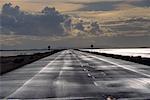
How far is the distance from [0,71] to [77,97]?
20923 millimetres

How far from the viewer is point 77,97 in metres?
16.9

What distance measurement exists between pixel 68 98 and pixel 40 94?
7.42 ft

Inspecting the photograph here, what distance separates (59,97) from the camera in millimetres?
17000

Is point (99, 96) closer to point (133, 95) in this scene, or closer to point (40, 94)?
point (133, 95)

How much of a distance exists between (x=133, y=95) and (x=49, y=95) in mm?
3559

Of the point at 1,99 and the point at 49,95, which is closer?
the point at 1,99

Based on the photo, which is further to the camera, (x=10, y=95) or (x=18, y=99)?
(x=10, y=95)

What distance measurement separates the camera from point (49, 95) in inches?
706

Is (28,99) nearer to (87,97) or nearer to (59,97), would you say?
(59,97)

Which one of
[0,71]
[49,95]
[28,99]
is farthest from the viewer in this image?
[0,71]

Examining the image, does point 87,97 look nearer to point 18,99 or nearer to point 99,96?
point 99,96

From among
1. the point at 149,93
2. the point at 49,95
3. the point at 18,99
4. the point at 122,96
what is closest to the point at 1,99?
the point at 18,99

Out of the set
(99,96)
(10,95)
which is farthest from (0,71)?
(99,96)

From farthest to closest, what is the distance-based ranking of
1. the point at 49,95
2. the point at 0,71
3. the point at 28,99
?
the point at 0,71, the point at 49,95, the point at 28,99
